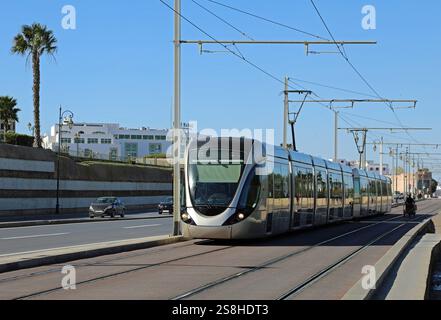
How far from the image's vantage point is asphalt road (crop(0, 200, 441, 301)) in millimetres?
11773

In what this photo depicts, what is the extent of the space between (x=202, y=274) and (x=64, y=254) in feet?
13.9

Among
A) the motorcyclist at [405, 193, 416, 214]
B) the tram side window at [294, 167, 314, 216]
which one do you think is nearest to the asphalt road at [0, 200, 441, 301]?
the tram side window at [294, 167, 314, 216]

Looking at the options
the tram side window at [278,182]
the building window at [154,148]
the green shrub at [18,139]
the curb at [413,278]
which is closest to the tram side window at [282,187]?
the tram side window at [278,182]

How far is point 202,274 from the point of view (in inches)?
574

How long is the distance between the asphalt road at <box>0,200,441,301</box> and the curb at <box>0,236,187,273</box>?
0.33 m

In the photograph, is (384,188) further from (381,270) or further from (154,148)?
(154,148)

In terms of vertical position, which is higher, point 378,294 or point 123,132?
point 123,132

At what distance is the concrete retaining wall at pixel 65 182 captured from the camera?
164 ft
